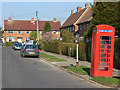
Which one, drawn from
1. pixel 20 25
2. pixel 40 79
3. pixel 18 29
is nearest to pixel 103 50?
pixel 40 79

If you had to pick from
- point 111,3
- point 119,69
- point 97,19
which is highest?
point 111,3

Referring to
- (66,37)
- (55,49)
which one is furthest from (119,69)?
(66,37)

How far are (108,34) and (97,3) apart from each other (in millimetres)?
8777

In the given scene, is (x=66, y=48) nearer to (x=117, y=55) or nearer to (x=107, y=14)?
(x=107, y=14)

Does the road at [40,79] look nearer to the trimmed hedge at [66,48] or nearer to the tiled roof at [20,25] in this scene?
the trimmed hedge at [66,48]

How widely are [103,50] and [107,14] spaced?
7348 mm

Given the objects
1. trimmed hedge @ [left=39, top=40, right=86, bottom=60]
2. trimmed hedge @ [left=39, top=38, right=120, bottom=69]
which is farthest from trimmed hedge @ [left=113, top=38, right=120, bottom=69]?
trimmed hedge @ [left=39, top=40, right=86, bottom=60]

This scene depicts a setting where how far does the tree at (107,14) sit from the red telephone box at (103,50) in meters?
6.48

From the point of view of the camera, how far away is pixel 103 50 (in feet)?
37.7

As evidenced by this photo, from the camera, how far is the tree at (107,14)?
17656mm

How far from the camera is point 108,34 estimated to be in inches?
432

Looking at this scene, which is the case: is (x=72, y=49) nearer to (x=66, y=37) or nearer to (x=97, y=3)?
(x=97, y=3)

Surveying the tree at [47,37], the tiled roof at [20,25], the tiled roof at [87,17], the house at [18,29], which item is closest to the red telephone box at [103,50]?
the tiled roof at [87,17]

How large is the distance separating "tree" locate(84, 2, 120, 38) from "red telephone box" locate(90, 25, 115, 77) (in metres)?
6.48
